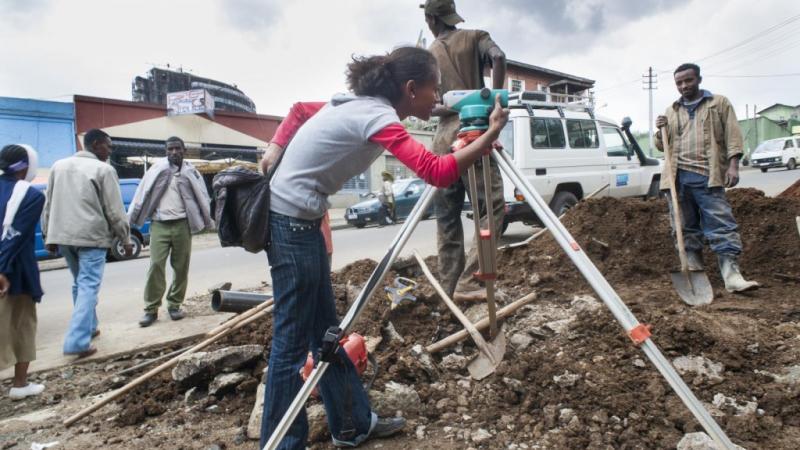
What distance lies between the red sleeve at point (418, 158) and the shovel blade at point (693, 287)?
294cm

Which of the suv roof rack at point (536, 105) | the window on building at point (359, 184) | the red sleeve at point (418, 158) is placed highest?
the suv roof rack at point (536, 105)

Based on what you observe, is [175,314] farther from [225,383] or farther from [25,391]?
[225,383]

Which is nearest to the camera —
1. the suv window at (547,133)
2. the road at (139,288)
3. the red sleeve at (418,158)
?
the red sleeve at (418,158)

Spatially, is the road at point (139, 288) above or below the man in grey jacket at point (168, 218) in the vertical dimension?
below

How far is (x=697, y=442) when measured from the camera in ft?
5.59

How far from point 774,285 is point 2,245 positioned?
5611mm

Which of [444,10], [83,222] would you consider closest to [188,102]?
[83,222]

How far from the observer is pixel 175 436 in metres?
2.32

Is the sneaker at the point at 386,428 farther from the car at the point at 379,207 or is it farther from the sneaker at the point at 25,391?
the car at the point at 379,207

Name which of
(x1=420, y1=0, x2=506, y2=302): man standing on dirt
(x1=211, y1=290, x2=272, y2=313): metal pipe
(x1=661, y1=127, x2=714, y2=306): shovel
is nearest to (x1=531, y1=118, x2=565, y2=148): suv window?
(x1=661, y1=127, x2=714, y2=306): shovel

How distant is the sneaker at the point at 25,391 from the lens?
2959 mm

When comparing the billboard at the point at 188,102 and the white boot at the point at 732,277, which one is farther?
the billboard at the point at 188,102

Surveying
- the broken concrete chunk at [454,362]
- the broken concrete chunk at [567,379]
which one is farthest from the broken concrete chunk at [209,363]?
the broken concrete chunk at [567,379]

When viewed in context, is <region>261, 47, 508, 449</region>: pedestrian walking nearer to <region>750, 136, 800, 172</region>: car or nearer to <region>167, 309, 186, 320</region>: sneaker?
<region>167, 309, 186, 320</region>: sneaker
